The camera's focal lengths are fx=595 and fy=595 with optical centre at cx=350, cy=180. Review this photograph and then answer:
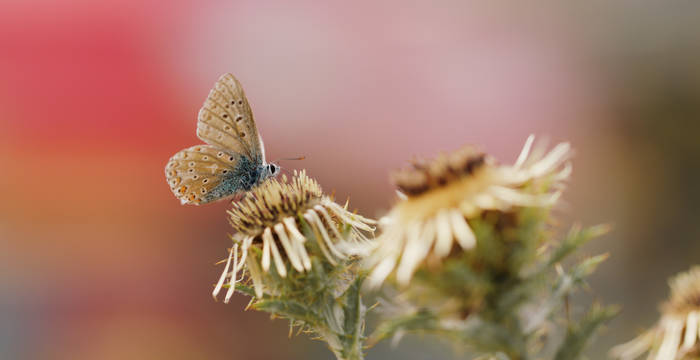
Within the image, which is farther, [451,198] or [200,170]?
[200,170]

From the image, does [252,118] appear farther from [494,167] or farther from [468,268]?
[468,268]

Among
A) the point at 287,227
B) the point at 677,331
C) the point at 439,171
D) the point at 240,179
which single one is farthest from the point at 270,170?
the point at 677,331

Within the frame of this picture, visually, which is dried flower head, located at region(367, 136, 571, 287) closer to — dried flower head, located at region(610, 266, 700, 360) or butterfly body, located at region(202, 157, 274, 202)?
dried flower head, located at region(610, 266, 700, 360)

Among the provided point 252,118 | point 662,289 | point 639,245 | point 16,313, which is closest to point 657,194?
point 639,245

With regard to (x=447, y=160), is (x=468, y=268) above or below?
below

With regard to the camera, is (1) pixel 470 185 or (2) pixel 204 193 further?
(2) pixel 204 193

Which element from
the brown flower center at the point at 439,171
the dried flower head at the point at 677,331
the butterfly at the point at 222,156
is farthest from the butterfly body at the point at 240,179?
the dried flower head at the point at 677,331

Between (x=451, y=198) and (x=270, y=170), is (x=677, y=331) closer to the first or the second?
(x=451, y=198)
